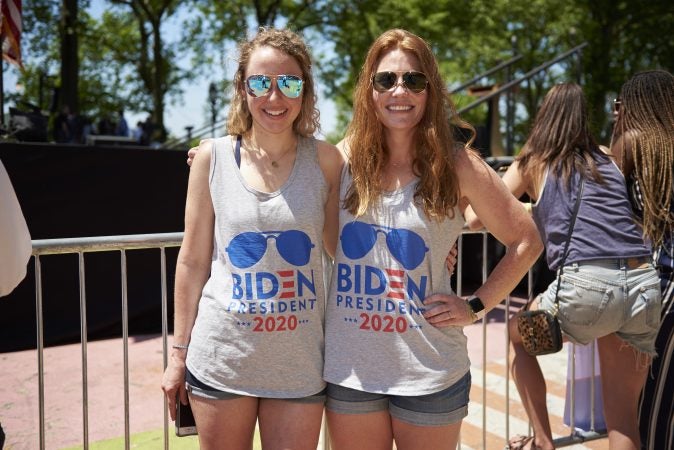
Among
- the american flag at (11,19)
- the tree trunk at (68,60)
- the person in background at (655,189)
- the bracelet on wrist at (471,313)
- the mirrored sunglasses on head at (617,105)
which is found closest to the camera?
the bracelet on wrist at (471,313)

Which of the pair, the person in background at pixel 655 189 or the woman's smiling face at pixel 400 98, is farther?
the person in background at pixel 655 189

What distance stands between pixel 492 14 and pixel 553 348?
18.5 m

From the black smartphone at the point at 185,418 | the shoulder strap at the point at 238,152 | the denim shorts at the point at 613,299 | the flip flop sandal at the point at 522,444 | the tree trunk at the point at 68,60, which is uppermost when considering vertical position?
the tree trunk at the point at 68,60

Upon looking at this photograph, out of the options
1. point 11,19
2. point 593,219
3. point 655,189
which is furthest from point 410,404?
point 11,19

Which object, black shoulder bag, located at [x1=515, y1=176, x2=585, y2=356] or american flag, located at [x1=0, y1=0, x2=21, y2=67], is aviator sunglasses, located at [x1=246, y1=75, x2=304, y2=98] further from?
american flag, located at [x1=0, y1=0, x2=21, y2=67]

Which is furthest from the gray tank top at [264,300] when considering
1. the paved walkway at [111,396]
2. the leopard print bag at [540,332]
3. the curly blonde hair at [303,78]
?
the paved walkway at [111,396]

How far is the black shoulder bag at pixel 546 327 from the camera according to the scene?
9.27 feet

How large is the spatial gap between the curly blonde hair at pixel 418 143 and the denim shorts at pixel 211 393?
62 centimetres

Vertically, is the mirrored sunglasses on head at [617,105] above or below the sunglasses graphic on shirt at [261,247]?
above

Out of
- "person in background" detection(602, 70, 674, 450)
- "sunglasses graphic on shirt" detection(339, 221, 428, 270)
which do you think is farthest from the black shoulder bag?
"sunglasses graphic on shirt" detection(339, 221, 428, 270)

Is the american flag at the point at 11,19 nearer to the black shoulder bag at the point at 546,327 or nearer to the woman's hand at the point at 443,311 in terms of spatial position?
the black shoulder bag at the point at 546,327

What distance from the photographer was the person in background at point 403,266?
1976 millimetres

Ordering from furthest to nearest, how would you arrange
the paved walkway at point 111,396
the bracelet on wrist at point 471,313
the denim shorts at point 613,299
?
the paved walkway at point 111,396 < the denim shorts at point 613,299 < the bracelet on wrist at point 471,313

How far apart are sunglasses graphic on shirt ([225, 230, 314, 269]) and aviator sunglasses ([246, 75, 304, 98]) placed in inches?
18.3
